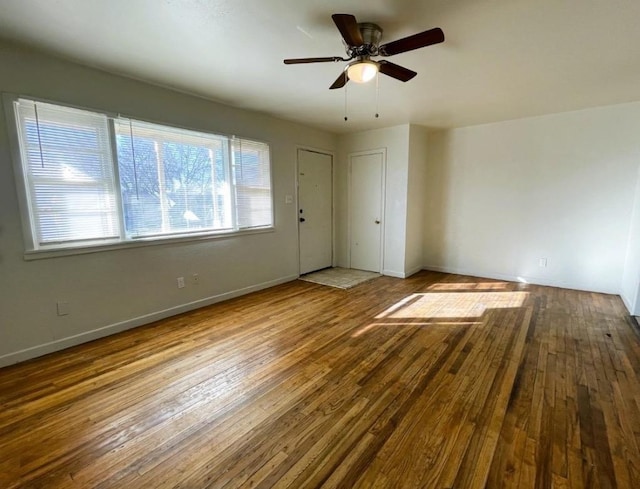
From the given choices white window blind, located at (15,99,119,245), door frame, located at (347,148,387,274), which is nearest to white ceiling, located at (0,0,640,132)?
white window blind, located at (15,99,119,245)

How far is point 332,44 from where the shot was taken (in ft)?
7.57

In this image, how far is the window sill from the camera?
8.25 feet

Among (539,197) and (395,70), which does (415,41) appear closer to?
(395,70)

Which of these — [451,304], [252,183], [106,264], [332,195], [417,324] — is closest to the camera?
[106,264]

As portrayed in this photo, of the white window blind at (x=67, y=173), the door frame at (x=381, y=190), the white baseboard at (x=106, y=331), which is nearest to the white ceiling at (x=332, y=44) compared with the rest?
the white window blind at (x=67, y=173)

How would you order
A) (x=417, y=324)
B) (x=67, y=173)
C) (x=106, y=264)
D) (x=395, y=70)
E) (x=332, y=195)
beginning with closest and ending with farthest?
(x=395, y=70), (x=67, y=173), (x=106, y=264), (x=417, y=324), (x=332, y=195)

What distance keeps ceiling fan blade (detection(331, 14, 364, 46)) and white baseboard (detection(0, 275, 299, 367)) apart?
3.16 m

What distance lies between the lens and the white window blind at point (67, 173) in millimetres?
2436

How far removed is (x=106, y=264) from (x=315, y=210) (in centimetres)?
317

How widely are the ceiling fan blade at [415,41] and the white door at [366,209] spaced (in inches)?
120

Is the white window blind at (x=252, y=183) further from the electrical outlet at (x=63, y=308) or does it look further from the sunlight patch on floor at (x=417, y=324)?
the sunlight patch on floor at (x=417, y=324)

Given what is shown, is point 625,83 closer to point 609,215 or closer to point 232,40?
point 609,215

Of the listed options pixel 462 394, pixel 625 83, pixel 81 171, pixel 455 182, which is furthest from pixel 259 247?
pixel 625 83

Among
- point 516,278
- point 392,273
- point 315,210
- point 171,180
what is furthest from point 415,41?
point 516,278
